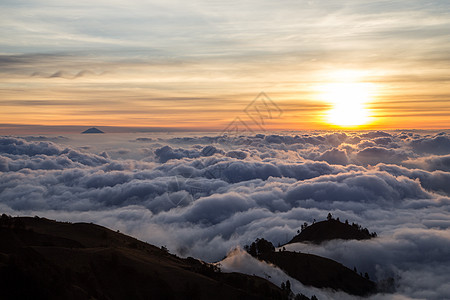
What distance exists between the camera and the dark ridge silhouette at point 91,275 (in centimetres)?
9294

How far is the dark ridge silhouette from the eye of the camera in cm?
9294

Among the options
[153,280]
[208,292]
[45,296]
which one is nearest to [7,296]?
[45,296]

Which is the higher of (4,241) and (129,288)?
(4,241)

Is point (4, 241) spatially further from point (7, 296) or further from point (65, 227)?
point (65, 227)

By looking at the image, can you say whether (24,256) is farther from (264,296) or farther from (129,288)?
(264,296)

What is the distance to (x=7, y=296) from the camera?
8906cm

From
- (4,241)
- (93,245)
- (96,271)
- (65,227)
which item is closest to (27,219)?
(65,227)

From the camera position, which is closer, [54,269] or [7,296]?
[7,296]

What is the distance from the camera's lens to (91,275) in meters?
115

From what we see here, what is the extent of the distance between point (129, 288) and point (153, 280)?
854 centimetres

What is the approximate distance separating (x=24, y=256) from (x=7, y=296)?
Answer: 20.5 meters

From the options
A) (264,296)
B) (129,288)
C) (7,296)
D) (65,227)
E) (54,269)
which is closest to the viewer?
(7,296)

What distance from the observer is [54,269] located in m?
103

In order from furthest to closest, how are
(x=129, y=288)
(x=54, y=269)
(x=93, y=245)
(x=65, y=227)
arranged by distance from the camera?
(x=65, y=227) < (x=93, y=245) < (x=129, y=288) < (x=54, y=269)
